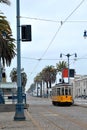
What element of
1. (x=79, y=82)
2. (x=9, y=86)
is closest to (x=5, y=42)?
(x=9, y=86)

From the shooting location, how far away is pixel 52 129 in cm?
2328

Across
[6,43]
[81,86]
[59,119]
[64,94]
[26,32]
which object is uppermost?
[81,86]

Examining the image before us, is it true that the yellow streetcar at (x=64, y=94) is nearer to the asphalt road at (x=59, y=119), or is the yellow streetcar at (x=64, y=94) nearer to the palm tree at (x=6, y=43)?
the palm tree at (x=6, y=43)

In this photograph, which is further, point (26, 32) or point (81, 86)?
point (81, 86)

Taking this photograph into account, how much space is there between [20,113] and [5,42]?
14.6m

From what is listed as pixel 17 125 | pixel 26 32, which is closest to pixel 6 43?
pixel 26 32

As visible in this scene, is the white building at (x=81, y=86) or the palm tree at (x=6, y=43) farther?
the white building at (x=81, y=86)

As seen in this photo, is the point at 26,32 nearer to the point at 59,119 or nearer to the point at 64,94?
the point at 59,119

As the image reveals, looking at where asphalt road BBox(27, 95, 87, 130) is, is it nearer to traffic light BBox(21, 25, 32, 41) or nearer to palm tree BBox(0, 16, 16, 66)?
traffic light BBox(21, 25, 32, 41)

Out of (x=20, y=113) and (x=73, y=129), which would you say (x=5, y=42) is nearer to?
(x=20, y=113)

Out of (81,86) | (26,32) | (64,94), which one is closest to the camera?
(26,32)

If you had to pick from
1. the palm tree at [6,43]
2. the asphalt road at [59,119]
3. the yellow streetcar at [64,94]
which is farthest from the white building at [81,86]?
the asphalt road at [59,119]

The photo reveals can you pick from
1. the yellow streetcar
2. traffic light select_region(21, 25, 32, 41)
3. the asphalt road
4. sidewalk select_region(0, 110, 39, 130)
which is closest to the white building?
the yellow streetcar

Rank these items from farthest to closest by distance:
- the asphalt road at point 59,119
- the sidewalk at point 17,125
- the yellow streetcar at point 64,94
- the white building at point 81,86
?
the white building at point 81,86, the yellow streetcar at point 64,94, the asphalt road at point 59,119, the sidewalk at point 17,125
